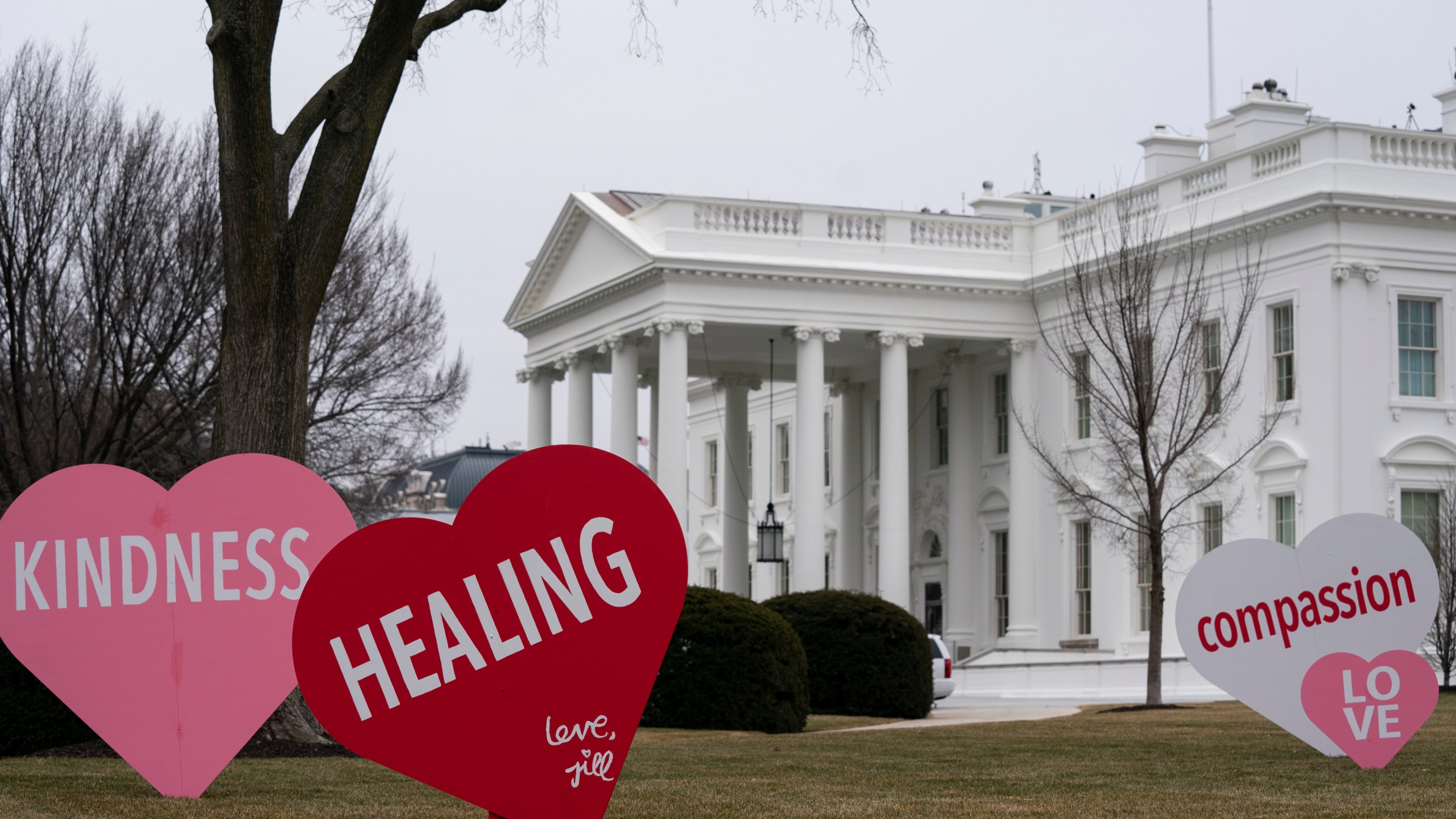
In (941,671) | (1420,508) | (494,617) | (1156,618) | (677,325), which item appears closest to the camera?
(494,617)

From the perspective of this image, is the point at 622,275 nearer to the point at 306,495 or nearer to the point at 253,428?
the point at 253,428

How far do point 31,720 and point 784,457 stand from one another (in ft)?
130

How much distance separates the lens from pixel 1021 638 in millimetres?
39781

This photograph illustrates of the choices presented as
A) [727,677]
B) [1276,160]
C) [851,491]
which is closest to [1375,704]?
[727,677]

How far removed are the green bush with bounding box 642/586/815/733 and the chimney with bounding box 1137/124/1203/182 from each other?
2072cm

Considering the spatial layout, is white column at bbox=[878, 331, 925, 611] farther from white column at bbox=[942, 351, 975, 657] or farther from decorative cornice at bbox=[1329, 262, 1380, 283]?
decorative cornice at bbox=[1329, 262, 1380, 283]

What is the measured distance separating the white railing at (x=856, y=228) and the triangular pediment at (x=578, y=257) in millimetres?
4383

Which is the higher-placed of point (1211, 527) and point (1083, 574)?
point (1211, 527)

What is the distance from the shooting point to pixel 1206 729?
19891mm

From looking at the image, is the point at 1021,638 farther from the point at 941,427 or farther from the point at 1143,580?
the point at 941,427

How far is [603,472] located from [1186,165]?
3385 cm

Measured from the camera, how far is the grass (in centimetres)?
1036

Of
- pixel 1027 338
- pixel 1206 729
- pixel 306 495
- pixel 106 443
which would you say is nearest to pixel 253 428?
pixel 306 495

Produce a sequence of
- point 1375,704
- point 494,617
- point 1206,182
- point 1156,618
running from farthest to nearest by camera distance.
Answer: point 1206,182 < point 1156,618 < point 1375,704 < point 494,617
